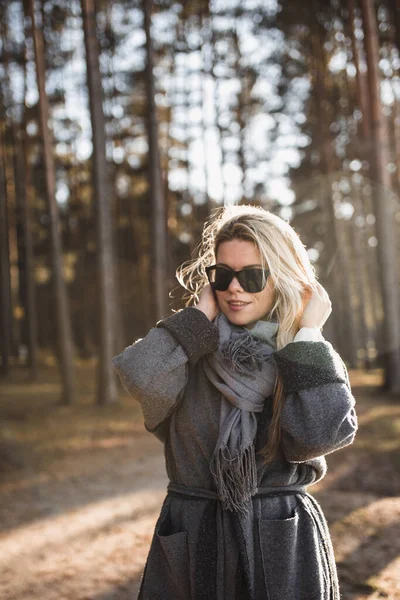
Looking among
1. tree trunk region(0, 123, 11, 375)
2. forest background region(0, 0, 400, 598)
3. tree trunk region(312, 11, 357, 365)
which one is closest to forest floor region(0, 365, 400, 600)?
forest background region(0, 0, 400, 598)

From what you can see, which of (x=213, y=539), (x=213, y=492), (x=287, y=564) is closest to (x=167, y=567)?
(x=213, y=539)

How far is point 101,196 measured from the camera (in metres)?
13.4

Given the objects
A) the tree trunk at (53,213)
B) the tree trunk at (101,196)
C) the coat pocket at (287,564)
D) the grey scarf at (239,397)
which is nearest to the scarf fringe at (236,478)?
the grey scarf at (239,397)

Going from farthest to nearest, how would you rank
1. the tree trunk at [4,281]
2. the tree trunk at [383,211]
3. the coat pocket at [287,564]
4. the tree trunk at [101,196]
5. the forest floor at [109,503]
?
the tree trunk at [4,281]
the tree trunk at [101,196]
the tree trunk at [383,211]
the forest floor at [109,503]
the coat pocket at [287,564]

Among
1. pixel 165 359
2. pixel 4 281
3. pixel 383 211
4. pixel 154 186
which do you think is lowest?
pixel 165 359

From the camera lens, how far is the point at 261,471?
2285mm

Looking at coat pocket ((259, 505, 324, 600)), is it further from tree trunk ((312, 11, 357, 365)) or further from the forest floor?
tree trunk ((312, 11, 357, 365))

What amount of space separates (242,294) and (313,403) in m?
0.56

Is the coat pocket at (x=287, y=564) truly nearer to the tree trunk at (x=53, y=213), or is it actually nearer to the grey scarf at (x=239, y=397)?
the grey scarf at (x=239, y=397)

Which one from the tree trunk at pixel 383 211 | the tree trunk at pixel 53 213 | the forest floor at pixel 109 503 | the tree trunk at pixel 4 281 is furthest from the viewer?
the tree trunk at pixel 4 281

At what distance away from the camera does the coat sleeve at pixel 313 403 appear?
6.89ft

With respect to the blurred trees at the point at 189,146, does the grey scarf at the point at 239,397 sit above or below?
below

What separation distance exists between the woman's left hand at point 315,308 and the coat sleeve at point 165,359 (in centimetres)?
38

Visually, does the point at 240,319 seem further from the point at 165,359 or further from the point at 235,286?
the point at 165,359
